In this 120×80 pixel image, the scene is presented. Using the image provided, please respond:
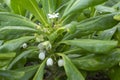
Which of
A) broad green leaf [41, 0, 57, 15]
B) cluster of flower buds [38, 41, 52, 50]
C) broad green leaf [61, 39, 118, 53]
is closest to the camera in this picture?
broad green leaf [61, 39, 118, 53]

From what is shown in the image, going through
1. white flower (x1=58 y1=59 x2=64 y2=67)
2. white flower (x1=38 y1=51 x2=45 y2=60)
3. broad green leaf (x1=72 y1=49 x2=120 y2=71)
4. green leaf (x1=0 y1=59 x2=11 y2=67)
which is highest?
green leaf (x1=0 y1=59 x2=11 y2=67)

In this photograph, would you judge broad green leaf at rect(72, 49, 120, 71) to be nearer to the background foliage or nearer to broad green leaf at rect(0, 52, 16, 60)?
the background foliage

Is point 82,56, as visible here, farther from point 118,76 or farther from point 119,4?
point 119,4

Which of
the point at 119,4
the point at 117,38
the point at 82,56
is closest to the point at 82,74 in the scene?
the point at 82,56

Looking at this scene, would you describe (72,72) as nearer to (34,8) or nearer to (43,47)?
(43,47)

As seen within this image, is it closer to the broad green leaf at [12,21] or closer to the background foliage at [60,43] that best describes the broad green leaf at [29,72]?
the background foliage at [60,43]

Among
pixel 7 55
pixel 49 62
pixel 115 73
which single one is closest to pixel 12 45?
pixel 7 55

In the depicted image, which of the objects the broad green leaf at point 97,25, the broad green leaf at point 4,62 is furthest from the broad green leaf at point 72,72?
the broad green leaf at point 4,62

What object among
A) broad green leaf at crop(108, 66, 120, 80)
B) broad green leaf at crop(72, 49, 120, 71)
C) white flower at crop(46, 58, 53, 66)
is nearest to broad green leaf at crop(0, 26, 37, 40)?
white flower at crop(46, 58, 53, 66)
